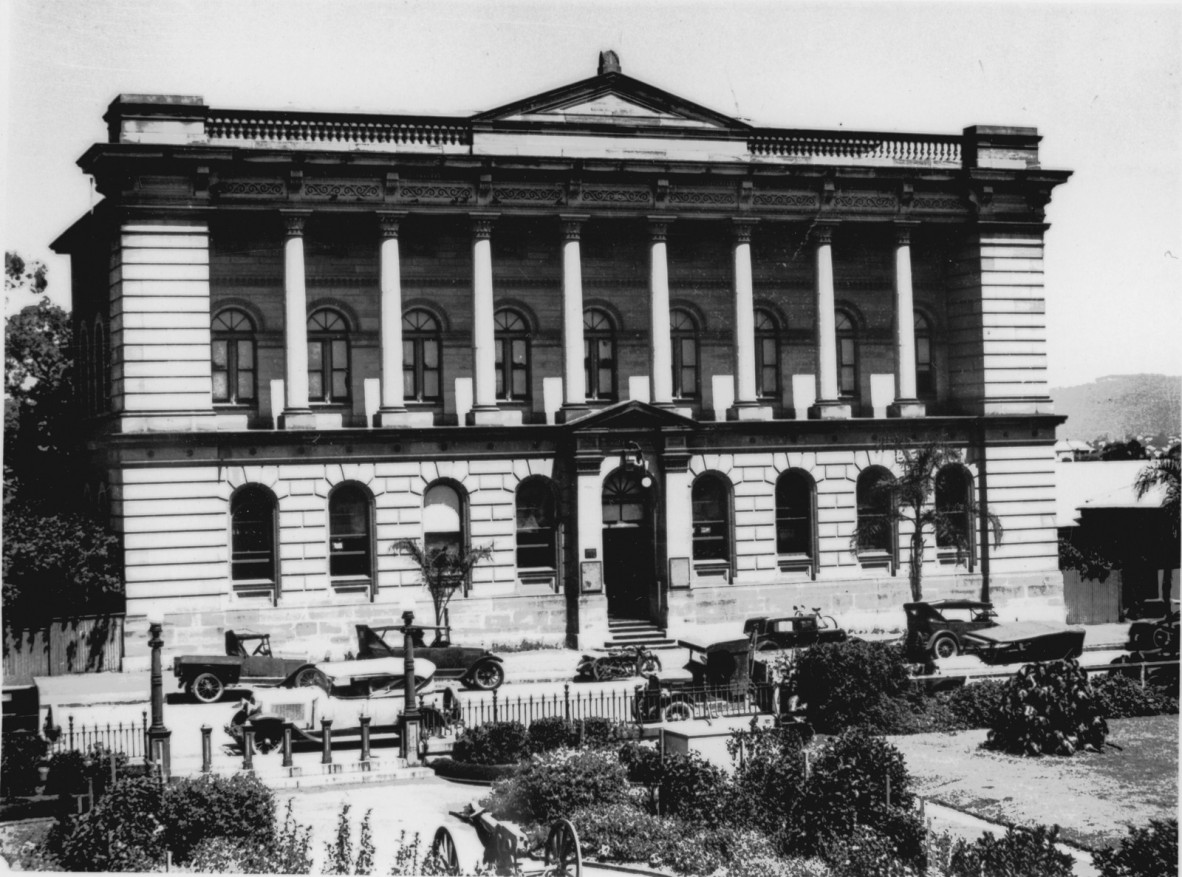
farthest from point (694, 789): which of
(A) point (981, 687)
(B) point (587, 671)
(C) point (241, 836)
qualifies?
(B) point (587, 671)

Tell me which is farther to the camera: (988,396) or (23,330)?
(23,330)

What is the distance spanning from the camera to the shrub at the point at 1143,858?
17.4 m

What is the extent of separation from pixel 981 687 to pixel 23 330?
33077 mm

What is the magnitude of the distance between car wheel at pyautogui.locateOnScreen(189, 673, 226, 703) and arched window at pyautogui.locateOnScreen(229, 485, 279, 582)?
5.67m

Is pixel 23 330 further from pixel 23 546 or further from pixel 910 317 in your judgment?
pixel 910 317

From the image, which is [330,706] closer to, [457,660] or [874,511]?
[457,660]

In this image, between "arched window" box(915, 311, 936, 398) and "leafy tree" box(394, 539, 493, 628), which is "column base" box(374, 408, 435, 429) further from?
"arched window" box(915, 311, 936, 398)

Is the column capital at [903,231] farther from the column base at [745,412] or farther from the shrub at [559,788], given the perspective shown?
the shrub at [559,788]

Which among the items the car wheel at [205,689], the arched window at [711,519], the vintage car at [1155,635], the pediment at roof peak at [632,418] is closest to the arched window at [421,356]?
the pediment at roof peak at [632,418]

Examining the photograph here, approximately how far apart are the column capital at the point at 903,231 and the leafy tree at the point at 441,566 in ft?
50.8

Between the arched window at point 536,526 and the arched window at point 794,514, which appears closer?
the arched window at point 536,526

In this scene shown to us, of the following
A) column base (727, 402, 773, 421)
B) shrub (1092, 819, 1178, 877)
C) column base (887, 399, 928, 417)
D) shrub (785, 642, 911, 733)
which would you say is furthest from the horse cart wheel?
column base (887, 399, 928, 417)

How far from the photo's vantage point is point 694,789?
21.7m

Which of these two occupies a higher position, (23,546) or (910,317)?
(910,317)
